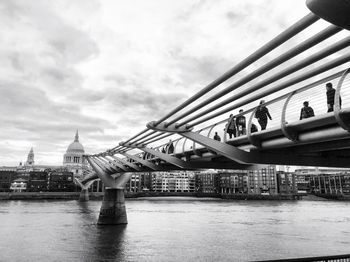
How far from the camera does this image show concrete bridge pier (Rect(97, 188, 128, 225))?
3241 cm

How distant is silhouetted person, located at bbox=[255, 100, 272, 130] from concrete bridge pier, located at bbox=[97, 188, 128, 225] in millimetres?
25308

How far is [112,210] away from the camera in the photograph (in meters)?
32.7

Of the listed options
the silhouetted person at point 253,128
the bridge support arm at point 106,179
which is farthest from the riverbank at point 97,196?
the silhouetted person at point 253,128

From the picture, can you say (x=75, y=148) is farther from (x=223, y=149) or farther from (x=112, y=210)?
(x=223, y=149)

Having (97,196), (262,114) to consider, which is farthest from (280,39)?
(97,196)

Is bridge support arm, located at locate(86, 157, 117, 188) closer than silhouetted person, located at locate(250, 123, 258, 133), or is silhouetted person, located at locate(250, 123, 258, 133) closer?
silhouetted person, located at locate(250, 123, 258, 133)

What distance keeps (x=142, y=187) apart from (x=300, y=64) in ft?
449

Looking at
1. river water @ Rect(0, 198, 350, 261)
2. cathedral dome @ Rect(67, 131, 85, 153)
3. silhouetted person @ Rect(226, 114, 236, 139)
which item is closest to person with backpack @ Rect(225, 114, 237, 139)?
silhouetted person @ Rect(226, 114, 236, 139)

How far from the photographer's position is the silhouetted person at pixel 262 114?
9.59m

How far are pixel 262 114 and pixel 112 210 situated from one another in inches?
1015

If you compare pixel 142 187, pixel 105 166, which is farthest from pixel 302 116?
pixel 142 187

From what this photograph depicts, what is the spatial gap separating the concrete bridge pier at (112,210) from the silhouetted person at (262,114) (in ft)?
83.0

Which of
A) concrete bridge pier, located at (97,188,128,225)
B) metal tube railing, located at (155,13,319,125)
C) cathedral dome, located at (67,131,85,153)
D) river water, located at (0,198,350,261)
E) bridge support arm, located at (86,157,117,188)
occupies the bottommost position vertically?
river water, located at (0,198,350,261)

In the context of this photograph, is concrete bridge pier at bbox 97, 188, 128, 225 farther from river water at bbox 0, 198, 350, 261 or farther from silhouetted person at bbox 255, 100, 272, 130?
silhouetted person at bbox 255, 100, 272, 130
